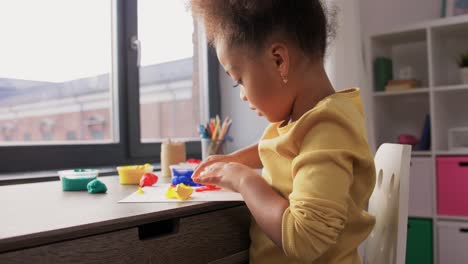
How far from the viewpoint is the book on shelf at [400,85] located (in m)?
2.03

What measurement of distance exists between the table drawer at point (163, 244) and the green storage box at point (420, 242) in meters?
1.39

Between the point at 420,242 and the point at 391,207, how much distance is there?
1.29 meters

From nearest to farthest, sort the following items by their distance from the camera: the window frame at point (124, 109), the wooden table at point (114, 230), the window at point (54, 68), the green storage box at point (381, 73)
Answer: the wooden table at point (114, 230)
the window at point (54, 68)
the window frame at point (124, 109)
the green storage box at point (381, 73)

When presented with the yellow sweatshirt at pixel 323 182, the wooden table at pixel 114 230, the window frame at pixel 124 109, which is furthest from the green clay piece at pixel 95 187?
the window frame at pixel 124 109

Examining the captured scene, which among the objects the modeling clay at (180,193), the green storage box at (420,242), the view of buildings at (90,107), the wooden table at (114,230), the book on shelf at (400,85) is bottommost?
the green storage box at (420,242)

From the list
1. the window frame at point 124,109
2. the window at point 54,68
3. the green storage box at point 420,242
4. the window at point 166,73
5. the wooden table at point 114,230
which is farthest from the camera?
the green storage box at point 420,242

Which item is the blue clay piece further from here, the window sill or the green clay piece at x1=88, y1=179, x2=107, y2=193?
the window sill

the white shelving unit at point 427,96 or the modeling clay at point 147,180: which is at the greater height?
the white shelving unit at point 427,96

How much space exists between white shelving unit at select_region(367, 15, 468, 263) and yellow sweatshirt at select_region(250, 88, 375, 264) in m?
1.34

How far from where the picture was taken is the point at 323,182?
23.0 inches

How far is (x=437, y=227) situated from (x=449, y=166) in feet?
0.88

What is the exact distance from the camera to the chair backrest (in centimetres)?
72

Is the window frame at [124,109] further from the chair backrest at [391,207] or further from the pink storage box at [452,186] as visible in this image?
the pink storage box at [452,186]

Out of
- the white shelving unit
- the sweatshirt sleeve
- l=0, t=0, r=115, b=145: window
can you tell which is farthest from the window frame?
the white shelving unit
